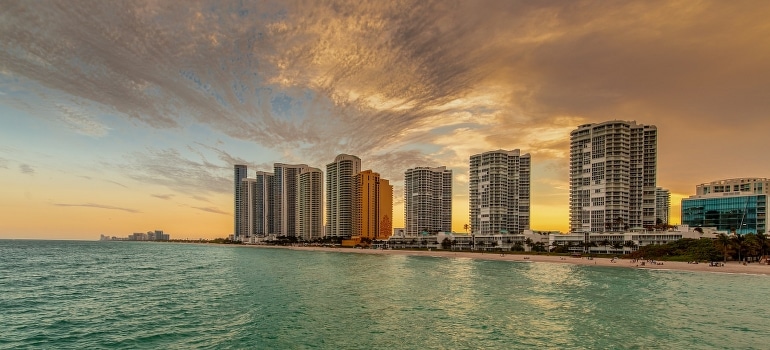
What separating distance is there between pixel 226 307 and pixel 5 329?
1829 centimetres

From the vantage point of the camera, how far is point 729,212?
158 metres

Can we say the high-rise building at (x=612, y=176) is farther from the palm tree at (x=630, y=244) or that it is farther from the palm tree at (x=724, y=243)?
the palm tree at (x=724, y=243)

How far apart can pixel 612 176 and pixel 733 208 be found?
49.9m

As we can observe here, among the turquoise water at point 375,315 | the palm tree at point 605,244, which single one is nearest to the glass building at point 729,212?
the palm tree at point 605,244

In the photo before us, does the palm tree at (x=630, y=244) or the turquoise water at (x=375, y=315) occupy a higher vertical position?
the turquoise water at (x=375, y=315)

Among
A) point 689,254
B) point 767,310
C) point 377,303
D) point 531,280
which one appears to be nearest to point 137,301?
point 377,303

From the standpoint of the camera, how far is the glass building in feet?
493

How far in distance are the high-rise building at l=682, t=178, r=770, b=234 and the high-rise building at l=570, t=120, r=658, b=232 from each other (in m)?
18.4

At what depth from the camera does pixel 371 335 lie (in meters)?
31.5

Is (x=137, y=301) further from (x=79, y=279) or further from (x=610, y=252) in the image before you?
(x=610, y=252)

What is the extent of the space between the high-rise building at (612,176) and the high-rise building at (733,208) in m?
18.4

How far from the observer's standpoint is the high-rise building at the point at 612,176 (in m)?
164

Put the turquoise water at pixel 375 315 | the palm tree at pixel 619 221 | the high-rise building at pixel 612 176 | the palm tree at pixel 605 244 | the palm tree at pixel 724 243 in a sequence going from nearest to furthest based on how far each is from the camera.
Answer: the turquoise water at pixel 375 315 → the palm tree at pixel 724 243 → the palm tree at pixel 605 244 → the palm tree at pixel 619 221 → the high-rise building at pixel 612 176

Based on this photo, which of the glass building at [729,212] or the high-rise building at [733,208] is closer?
the glass building at [729,212]
